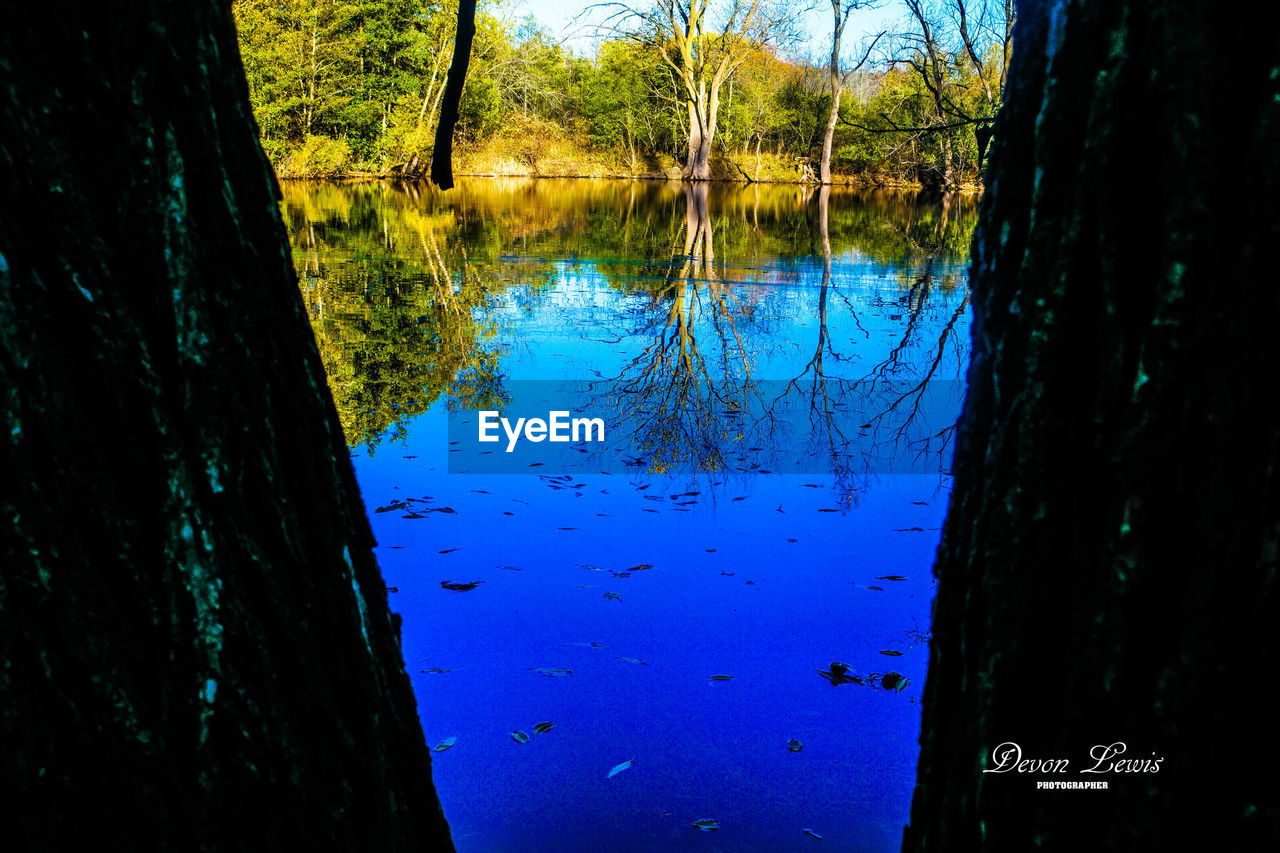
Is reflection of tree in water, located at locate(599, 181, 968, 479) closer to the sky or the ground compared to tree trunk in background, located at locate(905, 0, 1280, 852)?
closer to the ground

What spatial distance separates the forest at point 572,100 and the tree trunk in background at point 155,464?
27.7m

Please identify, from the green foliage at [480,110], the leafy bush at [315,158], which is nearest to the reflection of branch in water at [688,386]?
the leafy bush at [315,158]

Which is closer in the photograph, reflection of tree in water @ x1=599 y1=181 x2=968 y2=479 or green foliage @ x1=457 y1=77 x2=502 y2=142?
reflection of tree in water @ x1=599 y1=181 x2=968 y2=479

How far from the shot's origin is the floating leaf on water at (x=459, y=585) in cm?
432

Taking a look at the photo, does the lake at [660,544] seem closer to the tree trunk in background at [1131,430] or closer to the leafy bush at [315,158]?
the tree trunk in background at [1131,430]

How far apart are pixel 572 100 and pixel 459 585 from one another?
50865 mm

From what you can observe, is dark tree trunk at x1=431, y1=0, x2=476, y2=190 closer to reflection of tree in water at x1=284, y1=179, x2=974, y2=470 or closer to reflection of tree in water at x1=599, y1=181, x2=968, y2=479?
reflection of tree in water at x1=599, y1=181, x2=968, y2=479

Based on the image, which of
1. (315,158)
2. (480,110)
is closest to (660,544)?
(315,158)

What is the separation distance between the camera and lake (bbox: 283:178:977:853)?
3094 mm

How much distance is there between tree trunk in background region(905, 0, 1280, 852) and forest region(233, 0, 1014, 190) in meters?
27.5

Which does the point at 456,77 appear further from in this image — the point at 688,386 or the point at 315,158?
the point at 315,158

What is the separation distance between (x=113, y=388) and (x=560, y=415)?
222 inches

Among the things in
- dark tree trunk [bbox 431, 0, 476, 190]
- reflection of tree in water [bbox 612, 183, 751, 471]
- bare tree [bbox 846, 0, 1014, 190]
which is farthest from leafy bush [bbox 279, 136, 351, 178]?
dark tree trunk [bbox 431, 0, 476, 190]

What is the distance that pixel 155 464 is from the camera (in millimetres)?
1468
